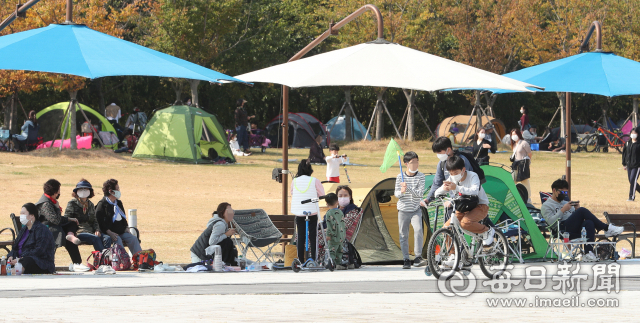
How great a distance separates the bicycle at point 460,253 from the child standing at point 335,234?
1409 mm

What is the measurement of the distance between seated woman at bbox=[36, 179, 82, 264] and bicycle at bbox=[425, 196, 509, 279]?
14.6ft

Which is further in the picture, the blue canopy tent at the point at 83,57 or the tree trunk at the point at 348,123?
the tree trunk at the point at 348,123

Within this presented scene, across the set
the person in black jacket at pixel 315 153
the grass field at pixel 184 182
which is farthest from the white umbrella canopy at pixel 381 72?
the person in black jacket at pixel 315 153

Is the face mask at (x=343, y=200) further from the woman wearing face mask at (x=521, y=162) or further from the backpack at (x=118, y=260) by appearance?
the woman wearing face mask at (x=521, y=162)

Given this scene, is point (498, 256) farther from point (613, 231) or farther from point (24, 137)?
point (24, 137)

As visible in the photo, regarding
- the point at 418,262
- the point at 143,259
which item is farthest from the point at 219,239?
the point at 418,262

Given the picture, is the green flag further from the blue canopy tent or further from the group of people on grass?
the group of people on grass

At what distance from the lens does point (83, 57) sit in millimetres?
9664

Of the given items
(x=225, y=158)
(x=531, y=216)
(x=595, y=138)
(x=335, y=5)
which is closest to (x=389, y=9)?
(x=335, y=5)

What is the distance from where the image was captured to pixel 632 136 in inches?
699

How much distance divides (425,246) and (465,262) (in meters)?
1.83

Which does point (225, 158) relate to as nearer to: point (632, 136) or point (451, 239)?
point (632, 136)

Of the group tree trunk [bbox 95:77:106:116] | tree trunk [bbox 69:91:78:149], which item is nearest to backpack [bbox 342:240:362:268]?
tree trunk [bbox 69:91:78:149]

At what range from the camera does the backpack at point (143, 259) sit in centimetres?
1001
